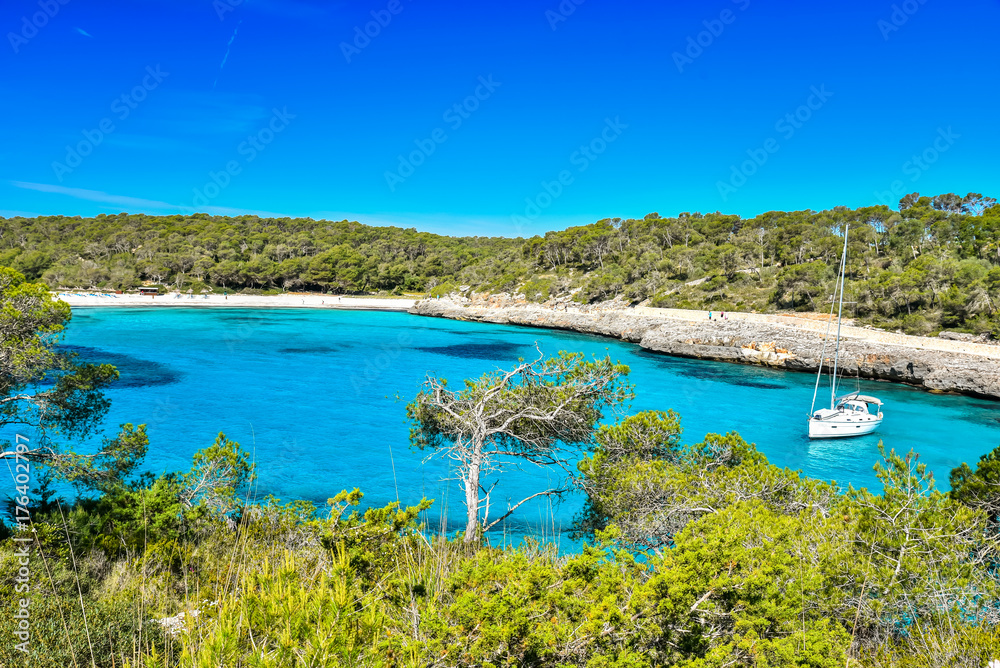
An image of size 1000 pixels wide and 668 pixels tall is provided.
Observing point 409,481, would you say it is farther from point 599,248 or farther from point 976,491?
point 599,248

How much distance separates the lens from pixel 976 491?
288 inches

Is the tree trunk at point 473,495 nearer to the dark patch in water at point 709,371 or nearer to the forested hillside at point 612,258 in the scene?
the dark patch in water at point 709,371

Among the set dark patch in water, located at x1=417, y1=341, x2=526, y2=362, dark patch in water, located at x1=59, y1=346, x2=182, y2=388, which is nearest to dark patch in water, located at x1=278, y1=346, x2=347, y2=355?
dark patch in water, located at x1=417, y1=341, x2=526, y2=362

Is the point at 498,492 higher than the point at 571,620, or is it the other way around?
the point at 571,620

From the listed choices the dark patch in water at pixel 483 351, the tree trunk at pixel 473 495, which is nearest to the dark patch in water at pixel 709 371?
the dark patch in water at pixel 483 351

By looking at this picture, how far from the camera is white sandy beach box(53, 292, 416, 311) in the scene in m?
60.2

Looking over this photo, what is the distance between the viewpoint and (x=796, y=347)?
111ft

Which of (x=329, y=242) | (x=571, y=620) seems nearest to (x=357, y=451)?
(x=571, y=620)

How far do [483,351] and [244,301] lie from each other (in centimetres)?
4207

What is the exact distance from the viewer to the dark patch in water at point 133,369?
82.7 ft

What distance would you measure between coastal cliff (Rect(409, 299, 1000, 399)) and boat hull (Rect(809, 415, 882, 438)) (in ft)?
35.7

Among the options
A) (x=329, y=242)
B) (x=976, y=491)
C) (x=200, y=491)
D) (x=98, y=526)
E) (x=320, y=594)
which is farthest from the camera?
(x=329, y=242)

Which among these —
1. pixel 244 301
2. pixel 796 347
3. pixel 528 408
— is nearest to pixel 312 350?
pixel 796 347

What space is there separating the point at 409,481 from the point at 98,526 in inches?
362
